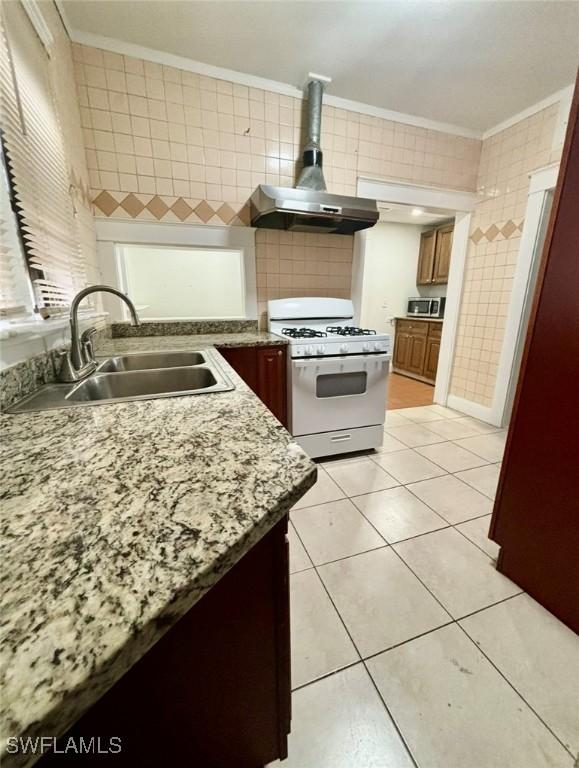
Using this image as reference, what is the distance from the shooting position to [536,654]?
106cm

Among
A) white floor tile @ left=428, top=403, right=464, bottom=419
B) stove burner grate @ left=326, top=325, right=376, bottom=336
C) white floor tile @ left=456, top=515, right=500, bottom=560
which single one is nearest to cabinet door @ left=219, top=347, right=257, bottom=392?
stove burner grate @ left=326, top=325, right=376, bottom=336

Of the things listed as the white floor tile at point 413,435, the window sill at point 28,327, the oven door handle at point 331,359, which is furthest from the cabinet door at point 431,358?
the window sill at point 28,327

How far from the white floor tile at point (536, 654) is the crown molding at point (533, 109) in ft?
10.7

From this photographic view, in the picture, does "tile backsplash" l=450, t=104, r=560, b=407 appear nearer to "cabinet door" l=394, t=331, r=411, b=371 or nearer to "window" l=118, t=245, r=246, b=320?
"cabinet door" l=394, t=331, r=411, b=371

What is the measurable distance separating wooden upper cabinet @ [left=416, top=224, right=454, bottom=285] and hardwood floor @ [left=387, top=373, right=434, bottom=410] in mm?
1489

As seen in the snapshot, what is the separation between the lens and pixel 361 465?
2252 millimetres

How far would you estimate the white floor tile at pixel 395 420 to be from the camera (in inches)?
117

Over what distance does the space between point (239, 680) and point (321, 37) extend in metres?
2.91

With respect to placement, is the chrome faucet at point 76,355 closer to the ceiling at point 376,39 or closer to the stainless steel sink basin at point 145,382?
the stainless steel sink basin at point 145,382

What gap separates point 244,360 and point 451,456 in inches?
67.5

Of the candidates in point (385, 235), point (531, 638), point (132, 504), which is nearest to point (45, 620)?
point (132, 504)

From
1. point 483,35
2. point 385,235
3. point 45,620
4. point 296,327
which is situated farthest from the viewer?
point 385,235

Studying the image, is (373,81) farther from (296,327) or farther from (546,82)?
(296,327)

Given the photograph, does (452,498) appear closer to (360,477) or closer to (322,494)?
(360,477)
